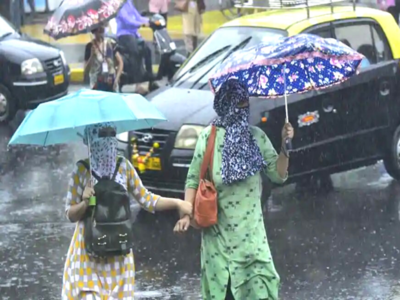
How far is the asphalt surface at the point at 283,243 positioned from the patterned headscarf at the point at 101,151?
268 centimetres

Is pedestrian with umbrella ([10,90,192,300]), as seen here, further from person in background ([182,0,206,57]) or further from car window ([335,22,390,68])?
person in background ([182,0,206,57])

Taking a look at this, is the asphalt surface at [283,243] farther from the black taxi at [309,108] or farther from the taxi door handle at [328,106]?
the taxi door handle at [328,106]

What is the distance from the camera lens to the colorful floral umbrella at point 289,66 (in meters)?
6.29

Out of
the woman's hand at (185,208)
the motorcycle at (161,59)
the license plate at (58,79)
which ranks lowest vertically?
the motorcycle at (161,59)

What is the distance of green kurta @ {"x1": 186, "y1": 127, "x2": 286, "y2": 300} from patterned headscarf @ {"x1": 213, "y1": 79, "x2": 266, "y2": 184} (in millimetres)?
49

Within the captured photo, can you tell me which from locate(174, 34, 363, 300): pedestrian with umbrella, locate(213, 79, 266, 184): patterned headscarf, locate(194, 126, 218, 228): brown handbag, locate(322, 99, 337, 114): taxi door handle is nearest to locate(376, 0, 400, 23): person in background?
locate(322, 99, 337, 114): taxi door handle

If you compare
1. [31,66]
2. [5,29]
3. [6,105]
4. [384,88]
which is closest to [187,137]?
[384,88]

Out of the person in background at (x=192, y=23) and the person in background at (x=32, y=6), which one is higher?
the person in background at (x=192, y=23)

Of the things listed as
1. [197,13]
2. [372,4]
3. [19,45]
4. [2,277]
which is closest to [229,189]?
[2,277]

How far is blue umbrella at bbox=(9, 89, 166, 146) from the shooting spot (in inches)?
221

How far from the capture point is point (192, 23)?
22859 millimetres

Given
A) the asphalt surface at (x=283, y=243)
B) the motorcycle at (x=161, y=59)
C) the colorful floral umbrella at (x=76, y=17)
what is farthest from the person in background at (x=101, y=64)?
the motorcycle at (x=161, y=59)

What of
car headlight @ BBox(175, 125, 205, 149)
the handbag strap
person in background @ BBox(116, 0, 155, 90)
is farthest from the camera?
person in background @ BBox(116, 0, 155, 90)

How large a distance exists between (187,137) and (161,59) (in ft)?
30.2
